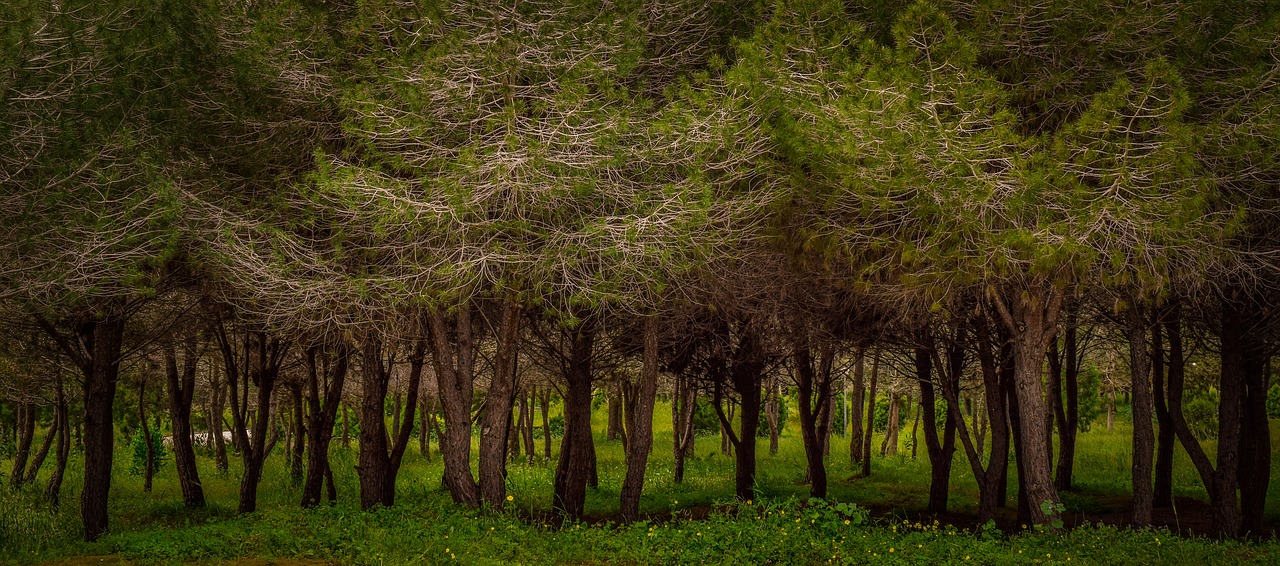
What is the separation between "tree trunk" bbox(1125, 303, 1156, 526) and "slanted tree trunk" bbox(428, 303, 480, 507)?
8.99 metres

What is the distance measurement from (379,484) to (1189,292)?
11.7m

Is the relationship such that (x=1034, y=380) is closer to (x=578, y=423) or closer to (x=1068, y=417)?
(x=578, y=423)

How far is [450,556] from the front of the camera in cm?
1062

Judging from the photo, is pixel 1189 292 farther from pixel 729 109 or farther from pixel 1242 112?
pixel 729 109

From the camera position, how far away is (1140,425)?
13.9 m

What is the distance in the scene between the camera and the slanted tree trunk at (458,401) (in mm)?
13930

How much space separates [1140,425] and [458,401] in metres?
9.47

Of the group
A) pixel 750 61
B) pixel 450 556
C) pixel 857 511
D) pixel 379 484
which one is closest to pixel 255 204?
pixel 379 484

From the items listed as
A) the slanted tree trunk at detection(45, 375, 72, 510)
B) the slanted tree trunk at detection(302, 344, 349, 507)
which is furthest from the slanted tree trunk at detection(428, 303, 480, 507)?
the slanted tree trunk at detection(45, 375, 72, 510)

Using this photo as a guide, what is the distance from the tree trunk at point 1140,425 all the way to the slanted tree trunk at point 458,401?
354 inches

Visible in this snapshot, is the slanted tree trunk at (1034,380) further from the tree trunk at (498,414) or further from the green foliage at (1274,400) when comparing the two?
the green foliage at (1274,400)

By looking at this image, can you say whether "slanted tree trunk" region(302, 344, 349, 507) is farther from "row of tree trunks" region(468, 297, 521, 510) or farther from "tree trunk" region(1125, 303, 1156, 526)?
"tree trunk" region(1125, 303, 1156, 526)

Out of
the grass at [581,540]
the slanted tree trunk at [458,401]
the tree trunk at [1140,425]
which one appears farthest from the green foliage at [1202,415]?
the slanted tree trunk at [458,401]

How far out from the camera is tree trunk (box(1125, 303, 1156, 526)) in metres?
13.5
